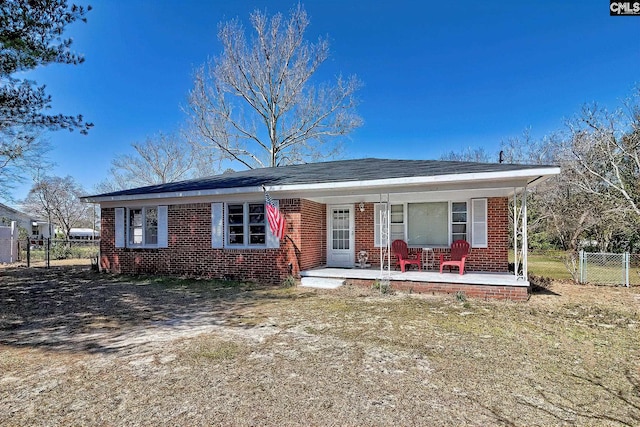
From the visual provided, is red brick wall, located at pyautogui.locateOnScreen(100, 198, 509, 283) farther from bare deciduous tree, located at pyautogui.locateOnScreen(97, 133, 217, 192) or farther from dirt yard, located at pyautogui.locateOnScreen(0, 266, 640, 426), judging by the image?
bare deciduous tree, located at pyautogui.locateOnScreen(97, 133, 217, 192)

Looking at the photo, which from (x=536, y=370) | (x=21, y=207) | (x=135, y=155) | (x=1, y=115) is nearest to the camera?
(x=536, y=370)

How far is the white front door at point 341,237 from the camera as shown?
11.9 metres

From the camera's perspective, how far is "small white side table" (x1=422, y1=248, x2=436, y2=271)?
11.0m

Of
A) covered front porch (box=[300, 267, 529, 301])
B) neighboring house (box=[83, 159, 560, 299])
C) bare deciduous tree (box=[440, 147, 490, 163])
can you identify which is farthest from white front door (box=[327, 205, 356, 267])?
bare deciduous tree (box=[440, 147, 490, 163])

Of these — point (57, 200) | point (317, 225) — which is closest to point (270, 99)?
point (317, 225)

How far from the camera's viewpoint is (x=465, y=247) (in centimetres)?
947

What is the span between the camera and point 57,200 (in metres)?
35.4

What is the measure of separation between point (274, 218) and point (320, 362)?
234 inches

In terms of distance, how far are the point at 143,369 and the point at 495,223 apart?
9591 mm

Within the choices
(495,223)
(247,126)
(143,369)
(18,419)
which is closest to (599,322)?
(495,223)

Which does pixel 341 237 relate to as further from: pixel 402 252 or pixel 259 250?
pixel 259 250

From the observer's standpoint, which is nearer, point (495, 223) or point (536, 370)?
point (536, 370)

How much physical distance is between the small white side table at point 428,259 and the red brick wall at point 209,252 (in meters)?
3.27

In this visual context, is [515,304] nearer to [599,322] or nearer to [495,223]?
[599,322]
